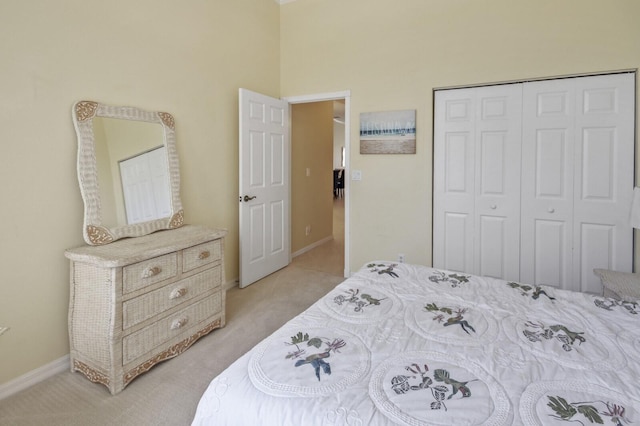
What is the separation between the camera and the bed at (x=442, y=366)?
0.91 meters

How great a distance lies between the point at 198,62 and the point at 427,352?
302 centimetres

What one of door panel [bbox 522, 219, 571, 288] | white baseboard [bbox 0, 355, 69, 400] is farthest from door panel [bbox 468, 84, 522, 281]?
white baseboard [bbox 0, 355, 69, 400]

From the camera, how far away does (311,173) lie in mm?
5266

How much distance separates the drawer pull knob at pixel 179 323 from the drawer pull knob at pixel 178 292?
0.16 metres

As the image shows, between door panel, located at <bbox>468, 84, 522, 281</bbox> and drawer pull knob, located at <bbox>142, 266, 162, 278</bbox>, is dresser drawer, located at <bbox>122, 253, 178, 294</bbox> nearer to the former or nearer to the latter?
drawer pull knob, located at <bbox>142, 266, 162, 278</bbox>

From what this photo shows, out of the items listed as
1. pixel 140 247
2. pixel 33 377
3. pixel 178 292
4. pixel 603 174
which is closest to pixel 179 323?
pixel 178 292

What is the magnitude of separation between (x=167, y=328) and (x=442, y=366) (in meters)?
1.80

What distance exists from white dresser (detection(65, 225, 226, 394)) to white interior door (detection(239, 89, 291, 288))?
43.8 inches

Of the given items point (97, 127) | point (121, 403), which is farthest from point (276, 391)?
point (97, 127)

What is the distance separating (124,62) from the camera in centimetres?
253

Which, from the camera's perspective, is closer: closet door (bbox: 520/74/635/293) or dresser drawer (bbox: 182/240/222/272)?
dresser drawer (bbox: 182/240/222/272)

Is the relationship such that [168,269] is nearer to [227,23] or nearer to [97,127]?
[97,127]

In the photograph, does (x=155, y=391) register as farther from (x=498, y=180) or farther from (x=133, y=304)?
(x=498, y=180)

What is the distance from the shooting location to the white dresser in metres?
1.96
